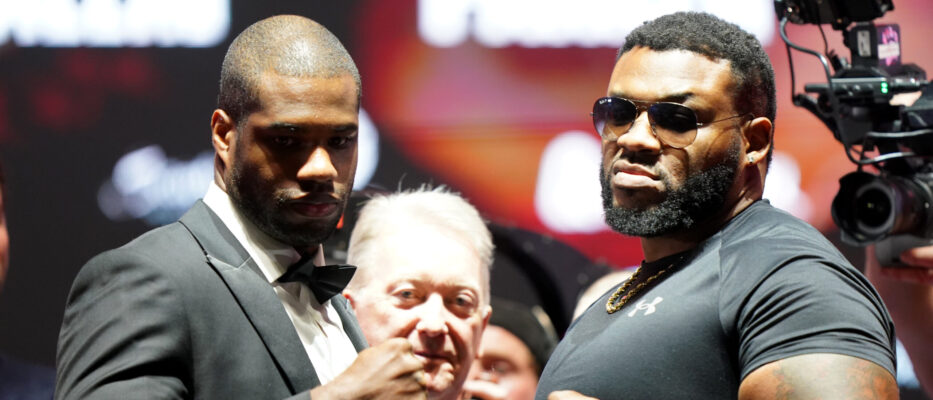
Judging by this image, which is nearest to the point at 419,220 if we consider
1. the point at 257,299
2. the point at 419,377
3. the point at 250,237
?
the point at 250,237

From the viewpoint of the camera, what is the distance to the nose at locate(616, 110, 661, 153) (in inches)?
92.2

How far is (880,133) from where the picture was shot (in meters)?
3.21

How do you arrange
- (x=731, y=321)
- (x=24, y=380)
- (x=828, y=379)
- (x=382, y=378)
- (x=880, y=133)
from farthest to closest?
(x=24, y=380) → (x=880, y=133) → (x=731, y=321) → (x=382, y=378) → (x=828, y=379)

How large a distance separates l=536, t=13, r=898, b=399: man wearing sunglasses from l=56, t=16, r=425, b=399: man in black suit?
0.50m

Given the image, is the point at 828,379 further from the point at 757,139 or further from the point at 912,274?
the point at 912,274

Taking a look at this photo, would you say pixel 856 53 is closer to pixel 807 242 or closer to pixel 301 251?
pixel 807 242

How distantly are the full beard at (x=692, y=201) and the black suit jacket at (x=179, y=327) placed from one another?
79 centimetres

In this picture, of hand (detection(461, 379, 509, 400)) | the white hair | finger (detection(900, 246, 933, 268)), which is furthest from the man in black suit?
finger (detection(900, 246, 933, 268))

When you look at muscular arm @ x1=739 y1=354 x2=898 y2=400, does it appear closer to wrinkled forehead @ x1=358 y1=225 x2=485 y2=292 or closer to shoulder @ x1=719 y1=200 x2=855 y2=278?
shoulder @ x1=719 y1=200 x2=855 y2=278

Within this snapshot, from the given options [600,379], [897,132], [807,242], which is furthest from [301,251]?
[897,132]

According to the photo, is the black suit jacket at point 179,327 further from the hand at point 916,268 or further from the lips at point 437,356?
the hand at point 916,268

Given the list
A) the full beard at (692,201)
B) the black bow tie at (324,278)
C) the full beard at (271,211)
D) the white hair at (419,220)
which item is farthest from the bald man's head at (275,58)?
the white hair at (419,220)

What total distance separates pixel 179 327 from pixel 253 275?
24 cm

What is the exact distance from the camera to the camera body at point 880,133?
10.3 ft
